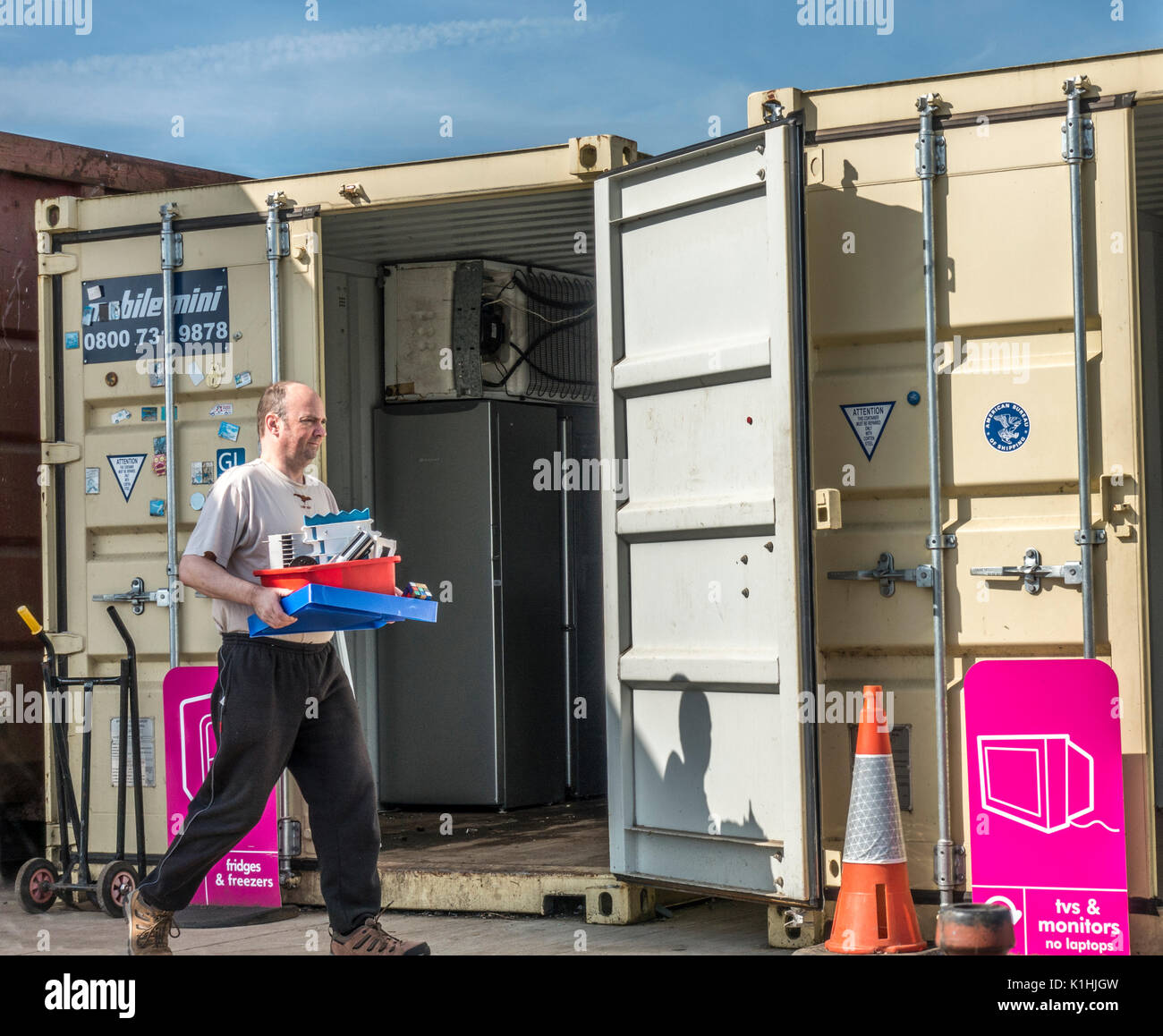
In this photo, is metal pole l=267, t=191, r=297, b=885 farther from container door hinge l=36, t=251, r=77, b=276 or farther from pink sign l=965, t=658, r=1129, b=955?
pink sign l=965, t=658, r=1129, b=955

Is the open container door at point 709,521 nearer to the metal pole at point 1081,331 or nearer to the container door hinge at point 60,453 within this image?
the metal pole at point 1081,331

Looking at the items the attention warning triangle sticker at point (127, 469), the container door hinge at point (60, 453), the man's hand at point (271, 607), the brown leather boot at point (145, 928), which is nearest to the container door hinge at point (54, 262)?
the container door hinge at point (60, 453)

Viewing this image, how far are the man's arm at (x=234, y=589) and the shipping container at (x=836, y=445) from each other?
68.1 inches

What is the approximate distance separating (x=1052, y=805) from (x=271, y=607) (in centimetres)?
263

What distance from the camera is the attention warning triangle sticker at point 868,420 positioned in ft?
18.5

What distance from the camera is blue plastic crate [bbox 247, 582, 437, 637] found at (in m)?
4.62

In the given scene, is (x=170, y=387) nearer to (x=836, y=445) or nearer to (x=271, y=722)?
(x=271, y=722)

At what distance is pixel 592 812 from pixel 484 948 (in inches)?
103

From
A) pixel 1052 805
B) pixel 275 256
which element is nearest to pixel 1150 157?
pixel 1052 805

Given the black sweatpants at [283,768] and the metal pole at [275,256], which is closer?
the black sweatpants at [283,768]

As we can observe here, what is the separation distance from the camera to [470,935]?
20.0ft

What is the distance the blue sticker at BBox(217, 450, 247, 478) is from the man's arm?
6.36 feet
